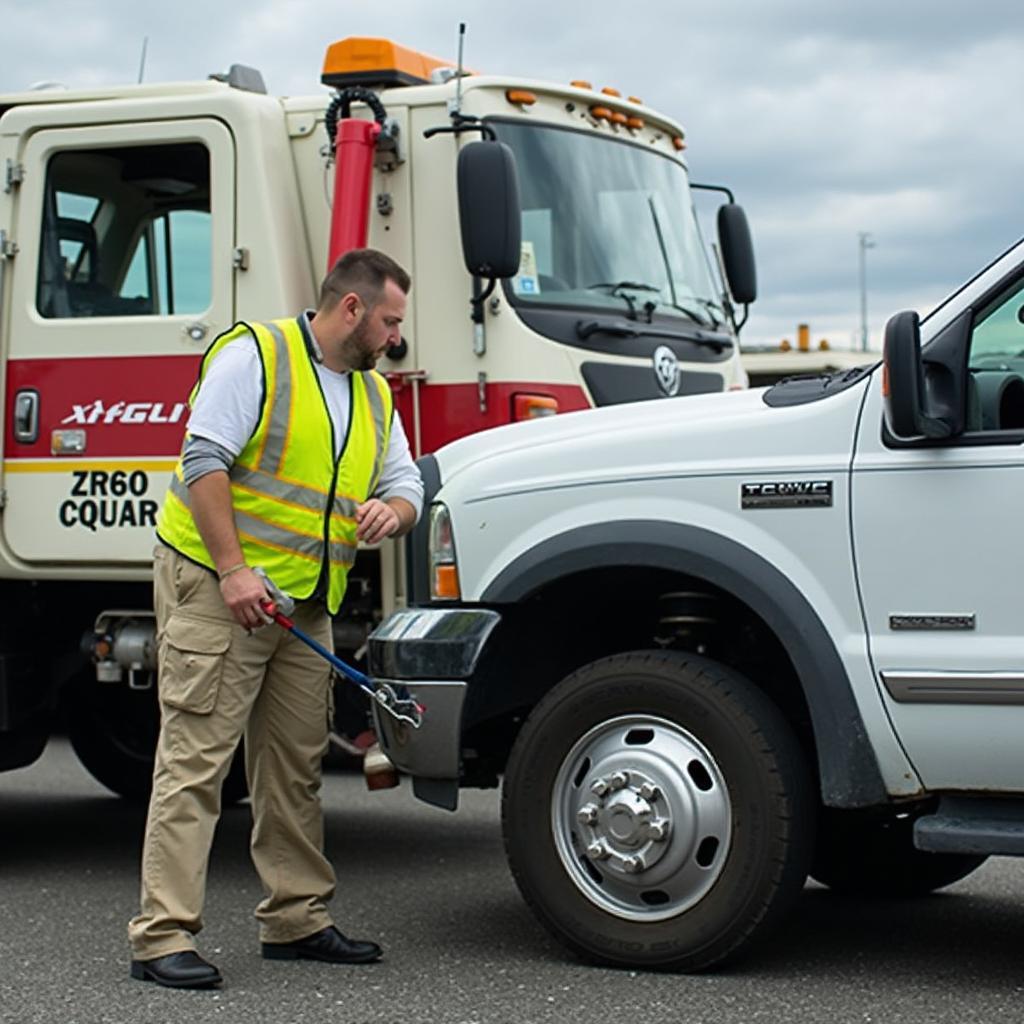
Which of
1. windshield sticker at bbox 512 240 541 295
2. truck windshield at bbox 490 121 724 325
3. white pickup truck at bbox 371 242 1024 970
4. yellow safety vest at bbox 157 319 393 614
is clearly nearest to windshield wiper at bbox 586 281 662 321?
truck windshield at bbox 490 121 724 325

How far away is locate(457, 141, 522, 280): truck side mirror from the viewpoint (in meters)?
6.83

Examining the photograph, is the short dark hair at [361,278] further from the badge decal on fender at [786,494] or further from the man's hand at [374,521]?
the badge decal on fender at [786,494]

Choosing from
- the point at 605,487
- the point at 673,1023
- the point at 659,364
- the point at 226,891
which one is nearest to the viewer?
the point at 673,1023

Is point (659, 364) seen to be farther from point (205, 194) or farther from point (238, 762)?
point (238, 762)

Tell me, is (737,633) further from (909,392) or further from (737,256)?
(737,256)

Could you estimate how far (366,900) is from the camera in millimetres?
6996

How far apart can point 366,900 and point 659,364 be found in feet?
7.13

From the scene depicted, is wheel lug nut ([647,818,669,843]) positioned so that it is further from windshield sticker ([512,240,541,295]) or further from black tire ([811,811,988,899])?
windshield sticker ([512,240,541,295])

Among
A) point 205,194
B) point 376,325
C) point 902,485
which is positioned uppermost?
point 205,194

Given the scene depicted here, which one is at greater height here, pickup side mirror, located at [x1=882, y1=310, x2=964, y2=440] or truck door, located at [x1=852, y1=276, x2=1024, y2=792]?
pickup side mirror, located at [x1=882, y1=310, x2=964, y2=440]

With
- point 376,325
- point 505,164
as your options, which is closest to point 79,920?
point 376,325

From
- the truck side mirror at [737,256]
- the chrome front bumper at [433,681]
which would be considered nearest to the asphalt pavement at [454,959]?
the chrome front bumper at [433,681]

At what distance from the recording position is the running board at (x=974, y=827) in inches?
199

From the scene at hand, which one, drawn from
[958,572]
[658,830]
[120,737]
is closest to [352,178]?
Answer: [658,830]
